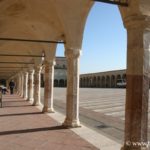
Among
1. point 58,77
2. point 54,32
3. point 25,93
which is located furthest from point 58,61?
point 54,32

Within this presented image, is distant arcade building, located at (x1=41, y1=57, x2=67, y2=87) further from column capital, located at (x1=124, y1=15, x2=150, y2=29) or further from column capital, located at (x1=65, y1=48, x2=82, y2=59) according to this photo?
column capital, located at (x1=124, y1=15, x2=150, y2=29)

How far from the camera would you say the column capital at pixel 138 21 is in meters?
4.74

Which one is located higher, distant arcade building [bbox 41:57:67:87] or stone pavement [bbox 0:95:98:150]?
distant arcade building [bbox 41:57:67:87]

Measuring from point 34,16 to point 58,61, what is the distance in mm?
66212

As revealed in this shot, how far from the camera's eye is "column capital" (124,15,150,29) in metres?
4.74

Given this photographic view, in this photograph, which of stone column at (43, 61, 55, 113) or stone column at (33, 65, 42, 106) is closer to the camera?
stone column at (43, 61, 55, 113)

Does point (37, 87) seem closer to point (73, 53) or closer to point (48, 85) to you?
point (48, 85)

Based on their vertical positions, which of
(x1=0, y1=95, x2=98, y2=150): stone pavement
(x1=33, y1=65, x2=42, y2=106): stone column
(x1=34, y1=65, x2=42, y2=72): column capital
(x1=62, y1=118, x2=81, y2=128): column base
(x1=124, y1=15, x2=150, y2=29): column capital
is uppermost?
(x1=124, y1=15, x2=150, y2=29): column capital

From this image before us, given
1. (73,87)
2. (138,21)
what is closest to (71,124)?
(73,87)

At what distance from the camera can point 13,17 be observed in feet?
37.7

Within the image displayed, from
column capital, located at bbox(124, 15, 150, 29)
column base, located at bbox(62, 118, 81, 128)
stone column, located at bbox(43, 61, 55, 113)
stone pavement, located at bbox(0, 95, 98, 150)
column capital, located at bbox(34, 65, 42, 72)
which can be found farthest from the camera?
column capital, located at bbox(34, 65, 42, 72)

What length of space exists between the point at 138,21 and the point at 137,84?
1084 mm

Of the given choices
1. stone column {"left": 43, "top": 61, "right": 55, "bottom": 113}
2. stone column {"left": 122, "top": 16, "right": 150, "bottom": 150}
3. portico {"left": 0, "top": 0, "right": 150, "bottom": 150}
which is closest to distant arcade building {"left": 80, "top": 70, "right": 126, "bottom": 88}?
portico {"left": 0, "top": 0, "right": 150, "bottom": 150}

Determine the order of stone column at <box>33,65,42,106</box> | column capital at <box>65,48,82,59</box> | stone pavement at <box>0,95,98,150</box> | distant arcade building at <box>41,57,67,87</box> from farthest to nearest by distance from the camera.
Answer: distant arcade building at <box>41,57,67,87</box>, stone column at <box>33,65,42,106</box>, column capital at <box>65,48,82,59</box>, stone pavement at <box>0,95,98,150</box>
